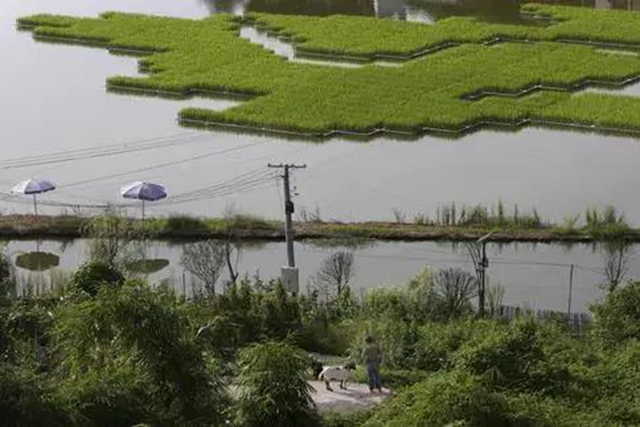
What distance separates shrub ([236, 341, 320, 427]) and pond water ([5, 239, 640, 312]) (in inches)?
273

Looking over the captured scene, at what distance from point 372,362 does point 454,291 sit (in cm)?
402

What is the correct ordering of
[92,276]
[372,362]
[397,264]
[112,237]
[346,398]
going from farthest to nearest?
[397,264] → [112,237] → [92,276] → [346,398] → [372,362]

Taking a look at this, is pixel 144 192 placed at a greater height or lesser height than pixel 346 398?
greater

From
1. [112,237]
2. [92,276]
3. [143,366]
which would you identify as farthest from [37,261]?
[143,366]

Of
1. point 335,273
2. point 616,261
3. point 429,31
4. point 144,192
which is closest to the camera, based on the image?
point 335,273

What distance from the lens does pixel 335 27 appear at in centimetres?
3347

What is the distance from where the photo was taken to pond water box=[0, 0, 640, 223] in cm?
2206

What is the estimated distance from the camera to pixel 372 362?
12.6 metres

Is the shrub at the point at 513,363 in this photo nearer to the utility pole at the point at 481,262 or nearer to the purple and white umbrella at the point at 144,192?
the utility pole at the point at 481,262

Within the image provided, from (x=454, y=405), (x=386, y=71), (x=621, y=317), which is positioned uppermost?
(x=386, y=71)

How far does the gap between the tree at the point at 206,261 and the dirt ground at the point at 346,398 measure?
423 centimetres

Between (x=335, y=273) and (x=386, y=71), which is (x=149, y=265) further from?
(x=386, y=71)

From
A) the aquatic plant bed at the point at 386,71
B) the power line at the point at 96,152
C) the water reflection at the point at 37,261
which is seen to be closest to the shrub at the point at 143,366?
the water reflection at the point at 37,261

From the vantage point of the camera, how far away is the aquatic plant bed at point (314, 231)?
19.8 metres
